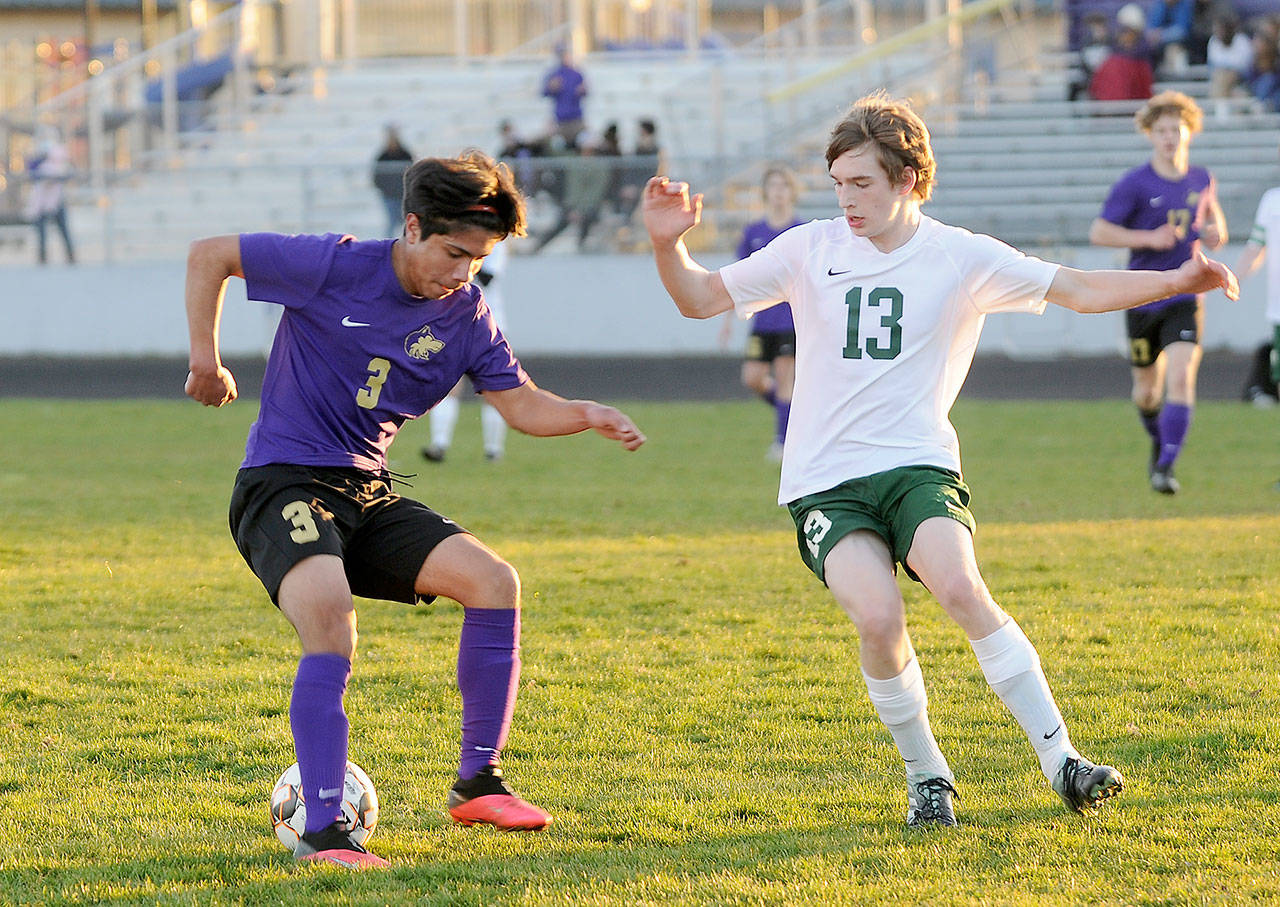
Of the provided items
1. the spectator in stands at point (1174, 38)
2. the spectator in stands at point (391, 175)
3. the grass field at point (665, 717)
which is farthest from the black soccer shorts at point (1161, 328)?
the spectator in stands at point (1174, 38)

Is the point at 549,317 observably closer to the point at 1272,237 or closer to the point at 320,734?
the point at 1272,237

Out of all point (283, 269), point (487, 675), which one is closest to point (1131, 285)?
point (487, 675)

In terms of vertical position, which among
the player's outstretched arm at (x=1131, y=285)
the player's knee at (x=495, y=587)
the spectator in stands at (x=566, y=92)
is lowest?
the player's knee at (x=495, y=587)

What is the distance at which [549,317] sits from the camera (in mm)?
22578

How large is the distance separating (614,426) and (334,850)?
1.29 metres

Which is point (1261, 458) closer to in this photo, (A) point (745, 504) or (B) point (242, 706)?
(A) point (745, 504)

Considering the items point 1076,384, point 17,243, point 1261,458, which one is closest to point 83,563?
point 1261,458

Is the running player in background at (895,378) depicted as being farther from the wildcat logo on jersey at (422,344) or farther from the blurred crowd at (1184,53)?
the blurred crowd at (1184,53)

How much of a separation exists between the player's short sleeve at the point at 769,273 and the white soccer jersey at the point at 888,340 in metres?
0.01

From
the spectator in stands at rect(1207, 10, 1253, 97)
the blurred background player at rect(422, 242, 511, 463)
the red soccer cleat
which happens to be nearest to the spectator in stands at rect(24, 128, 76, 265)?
the blurred background player at rect(422, 242, 511, 463)

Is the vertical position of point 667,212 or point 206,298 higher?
point 667,212

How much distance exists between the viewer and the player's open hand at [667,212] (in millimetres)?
4438

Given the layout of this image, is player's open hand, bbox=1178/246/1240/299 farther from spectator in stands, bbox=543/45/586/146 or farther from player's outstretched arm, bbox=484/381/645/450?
spectator in stands, bbox=543/45/586/146

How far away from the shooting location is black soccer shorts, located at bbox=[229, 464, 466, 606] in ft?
13.4
